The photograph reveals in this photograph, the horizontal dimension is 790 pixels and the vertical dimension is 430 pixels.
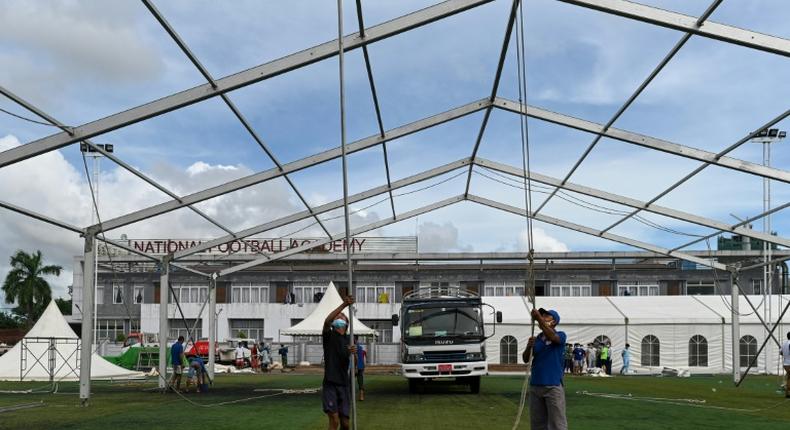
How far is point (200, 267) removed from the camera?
6850 centimetres

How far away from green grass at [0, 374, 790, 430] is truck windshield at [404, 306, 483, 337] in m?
1.73

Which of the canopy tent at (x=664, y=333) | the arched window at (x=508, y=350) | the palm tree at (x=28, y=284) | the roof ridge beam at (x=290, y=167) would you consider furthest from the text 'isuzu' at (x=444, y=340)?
the palm tree at (x=28, y=284)

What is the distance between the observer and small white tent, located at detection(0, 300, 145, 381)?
33406mm

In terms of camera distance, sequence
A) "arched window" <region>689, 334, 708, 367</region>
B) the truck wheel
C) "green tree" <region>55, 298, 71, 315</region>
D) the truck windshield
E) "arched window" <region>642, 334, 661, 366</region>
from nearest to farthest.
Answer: the truck windshield → the truck wheel → "arched window" <region>689, 334, 708, 367</region> → "arched window" <region>642, 334, 661, 366</region> → "green tree" <region>55, 298, 71, 315</region>

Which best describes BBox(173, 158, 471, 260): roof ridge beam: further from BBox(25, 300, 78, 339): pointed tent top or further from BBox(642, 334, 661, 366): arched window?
BBox(642, 334, 661, 366): arched window

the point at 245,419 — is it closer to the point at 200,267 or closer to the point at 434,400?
the point at 434,400

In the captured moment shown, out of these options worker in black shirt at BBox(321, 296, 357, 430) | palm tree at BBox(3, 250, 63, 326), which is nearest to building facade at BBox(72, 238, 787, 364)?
palm tree at BBox(3, 250, 63, 326)

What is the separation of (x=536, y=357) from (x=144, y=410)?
1142cm

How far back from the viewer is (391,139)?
21.7 m

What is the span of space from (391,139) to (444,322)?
567cm

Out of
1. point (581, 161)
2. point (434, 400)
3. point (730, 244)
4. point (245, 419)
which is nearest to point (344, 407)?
point (245, 419)

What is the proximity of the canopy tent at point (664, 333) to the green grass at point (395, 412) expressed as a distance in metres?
14.6

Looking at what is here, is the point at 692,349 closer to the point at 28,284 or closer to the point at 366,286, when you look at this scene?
the point at 366,286

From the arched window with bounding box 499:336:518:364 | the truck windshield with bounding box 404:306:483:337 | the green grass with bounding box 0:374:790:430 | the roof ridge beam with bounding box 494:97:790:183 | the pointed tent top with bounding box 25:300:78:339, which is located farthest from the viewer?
the arched window with bounding box 499:336:518:364
